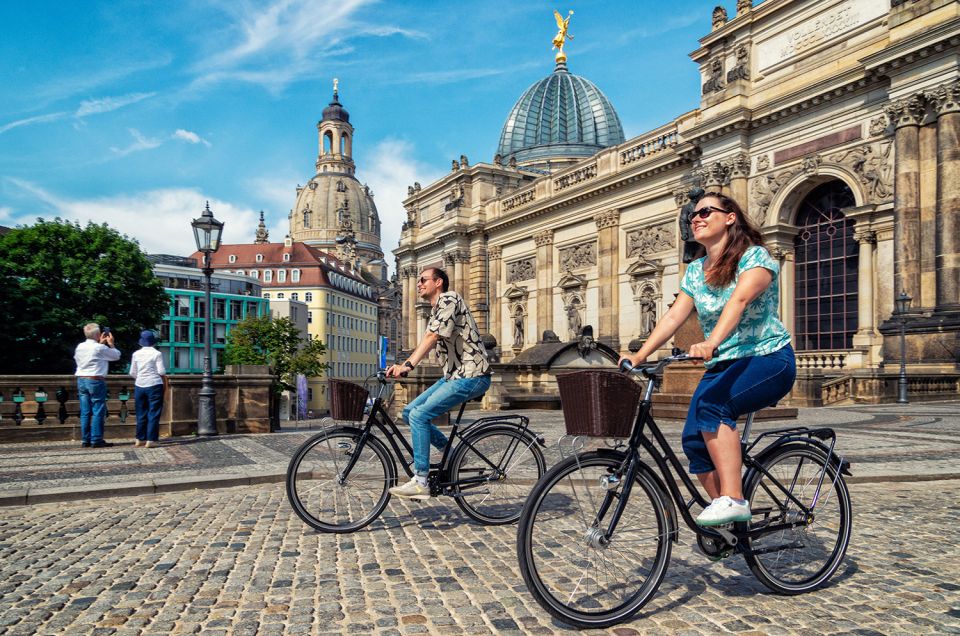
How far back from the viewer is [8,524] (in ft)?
18.1

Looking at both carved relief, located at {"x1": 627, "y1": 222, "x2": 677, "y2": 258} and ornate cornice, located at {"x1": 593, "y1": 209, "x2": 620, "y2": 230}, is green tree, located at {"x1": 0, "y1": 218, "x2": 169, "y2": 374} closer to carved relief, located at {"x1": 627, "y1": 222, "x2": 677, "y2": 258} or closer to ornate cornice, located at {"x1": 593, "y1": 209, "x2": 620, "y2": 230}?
ornate cornice, located at {"x1": 593, "y1": 209, "x2": 620, "y2": 230}

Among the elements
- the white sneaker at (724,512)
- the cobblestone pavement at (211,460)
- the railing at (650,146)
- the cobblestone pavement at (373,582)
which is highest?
the railing at (650,146)

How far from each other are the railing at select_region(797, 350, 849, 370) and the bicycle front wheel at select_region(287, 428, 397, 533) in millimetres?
22950

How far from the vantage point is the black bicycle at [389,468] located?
5.14 metres

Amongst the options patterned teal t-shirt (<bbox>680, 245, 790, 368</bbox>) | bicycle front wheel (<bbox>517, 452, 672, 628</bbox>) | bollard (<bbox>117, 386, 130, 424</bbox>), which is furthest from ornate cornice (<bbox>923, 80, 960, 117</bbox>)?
bollard (<bbox>117, 386, 130, 424</bbox>)

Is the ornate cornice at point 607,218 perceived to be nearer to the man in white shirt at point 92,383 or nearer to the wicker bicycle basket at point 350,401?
the man in white shirt at point 92,383

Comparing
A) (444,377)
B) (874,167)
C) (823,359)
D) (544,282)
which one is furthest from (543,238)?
(444,377)

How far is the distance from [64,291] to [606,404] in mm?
43102

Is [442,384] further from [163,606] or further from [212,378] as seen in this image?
[212,378]

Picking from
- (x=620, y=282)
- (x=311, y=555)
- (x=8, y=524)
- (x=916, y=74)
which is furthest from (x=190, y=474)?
(x=620, y=282)

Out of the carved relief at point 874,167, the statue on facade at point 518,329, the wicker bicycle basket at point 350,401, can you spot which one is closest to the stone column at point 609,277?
the statue on facade at point 518,329

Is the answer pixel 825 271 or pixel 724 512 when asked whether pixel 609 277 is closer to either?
pixel 825 271

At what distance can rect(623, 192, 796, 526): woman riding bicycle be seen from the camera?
3.36 metres

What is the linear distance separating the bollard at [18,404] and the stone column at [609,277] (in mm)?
28883
